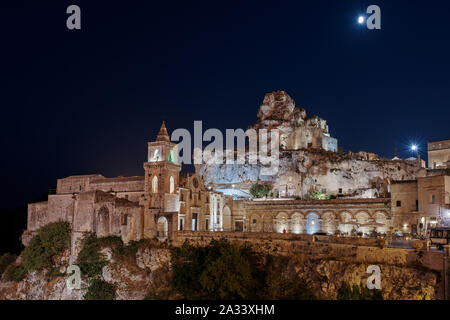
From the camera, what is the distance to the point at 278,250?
3288cm

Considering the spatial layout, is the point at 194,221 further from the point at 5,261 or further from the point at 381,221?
the point at 5,261

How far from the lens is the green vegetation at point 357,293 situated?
2427 centimetres

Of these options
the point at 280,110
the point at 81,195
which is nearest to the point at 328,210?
the point at 81,195

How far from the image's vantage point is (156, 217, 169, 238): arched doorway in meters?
40.2

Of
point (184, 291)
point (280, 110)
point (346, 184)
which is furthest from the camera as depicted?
point (280, 110)

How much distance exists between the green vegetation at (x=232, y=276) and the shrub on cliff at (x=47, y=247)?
58.9ft

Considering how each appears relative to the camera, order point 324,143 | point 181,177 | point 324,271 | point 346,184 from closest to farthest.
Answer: point 324,271, point 181,177, point 346,184, point 324,143

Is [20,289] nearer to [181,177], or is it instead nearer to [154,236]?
[154,236]

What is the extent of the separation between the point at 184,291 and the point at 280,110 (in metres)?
59.1

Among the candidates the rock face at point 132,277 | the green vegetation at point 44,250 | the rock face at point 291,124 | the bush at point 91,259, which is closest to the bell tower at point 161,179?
the rock face at point 132,277

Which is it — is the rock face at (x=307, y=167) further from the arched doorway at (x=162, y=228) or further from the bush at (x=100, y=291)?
the bush at (x=100, y=291)

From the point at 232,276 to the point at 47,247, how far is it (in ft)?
91.2

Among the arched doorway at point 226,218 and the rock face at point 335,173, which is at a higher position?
the rock face at point 335,173

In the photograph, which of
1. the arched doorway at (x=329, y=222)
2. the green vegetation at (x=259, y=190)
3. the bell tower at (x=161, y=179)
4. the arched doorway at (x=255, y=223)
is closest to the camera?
the bell tower at (x=161, y=179)
